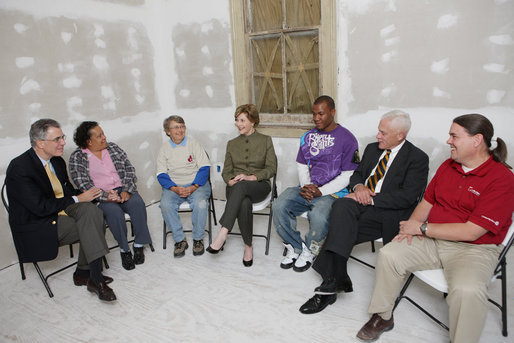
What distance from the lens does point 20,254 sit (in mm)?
2695

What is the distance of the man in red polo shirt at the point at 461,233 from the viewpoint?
5.95 feet

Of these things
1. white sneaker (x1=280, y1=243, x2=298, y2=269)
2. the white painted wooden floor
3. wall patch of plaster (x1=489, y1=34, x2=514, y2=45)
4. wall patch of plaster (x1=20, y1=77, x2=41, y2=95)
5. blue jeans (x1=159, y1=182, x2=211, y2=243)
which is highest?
wall patch of plaster (x1=489, y1=34, x2=514, y2=45)

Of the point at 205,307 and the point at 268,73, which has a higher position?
the point at 268,73

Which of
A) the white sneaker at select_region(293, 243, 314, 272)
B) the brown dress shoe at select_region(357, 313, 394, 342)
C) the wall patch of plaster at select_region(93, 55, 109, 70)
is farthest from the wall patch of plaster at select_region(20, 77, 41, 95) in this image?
the brown dress shoe at select_region(357, 313, 394, 342)

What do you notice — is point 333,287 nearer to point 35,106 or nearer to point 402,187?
point 402,187

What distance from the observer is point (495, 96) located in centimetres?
279

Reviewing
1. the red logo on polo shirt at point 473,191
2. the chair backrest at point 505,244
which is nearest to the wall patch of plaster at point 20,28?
the red logo on polo shirt at point 473,191

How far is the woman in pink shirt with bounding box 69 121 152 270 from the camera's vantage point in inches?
120

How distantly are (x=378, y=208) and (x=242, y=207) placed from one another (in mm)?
1061

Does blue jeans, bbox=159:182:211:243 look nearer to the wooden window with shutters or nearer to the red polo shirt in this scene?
the wooden window with shutters

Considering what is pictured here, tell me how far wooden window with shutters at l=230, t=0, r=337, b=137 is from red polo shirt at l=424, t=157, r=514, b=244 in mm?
1562

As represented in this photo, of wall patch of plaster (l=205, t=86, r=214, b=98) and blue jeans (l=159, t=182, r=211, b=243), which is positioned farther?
wall patch of plaster (l=205, t=86, r=214, b=98)

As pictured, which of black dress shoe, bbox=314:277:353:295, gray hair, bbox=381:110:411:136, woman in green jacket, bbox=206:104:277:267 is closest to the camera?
black dress shoe, bbox=314:277:353:295

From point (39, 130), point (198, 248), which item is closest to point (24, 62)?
point (39, 130)
